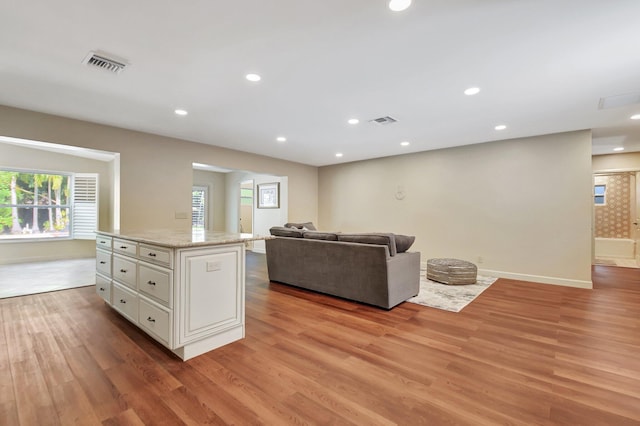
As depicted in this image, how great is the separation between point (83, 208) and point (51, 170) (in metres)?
1.02

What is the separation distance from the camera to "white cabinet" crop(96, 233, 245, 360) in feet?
7.15

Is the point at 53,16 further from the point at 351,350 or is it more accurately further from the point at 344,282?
the point at 344,282

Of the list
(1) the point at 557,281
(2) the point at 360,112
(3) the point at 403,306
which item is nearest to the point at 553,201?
(1) the point at 557,281

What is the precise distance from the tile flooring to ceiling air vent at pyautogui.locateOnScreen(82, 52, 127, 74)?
3.44 m

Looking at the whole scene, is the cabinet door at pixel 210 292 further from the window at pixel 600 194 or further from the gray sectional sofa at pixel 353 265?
the window at pixel 600 194

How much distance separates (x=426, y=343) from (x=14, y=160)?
8.47 meters

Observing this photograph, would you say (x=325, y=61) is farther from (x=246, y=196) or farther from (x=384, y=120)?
(x=246, y=196)

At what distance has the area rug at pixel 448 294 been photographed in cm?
354

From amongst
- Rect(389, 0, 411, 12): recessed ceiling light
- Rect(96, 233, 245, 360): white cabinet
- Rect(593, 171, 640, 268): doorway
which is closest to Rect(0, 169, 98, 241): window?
A: Rect(96, 233, 245, 360): white cabinet

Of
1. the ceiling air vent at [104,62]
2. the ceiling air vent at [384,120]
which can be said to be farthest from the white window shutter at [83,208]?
the ceiling air vent at [384,120]

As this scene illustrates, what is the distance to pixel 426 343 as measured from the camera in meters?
2.50

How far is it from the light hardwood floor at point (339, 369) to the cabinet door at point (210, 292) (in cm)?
22

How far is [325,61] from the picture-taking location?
246 centimetres

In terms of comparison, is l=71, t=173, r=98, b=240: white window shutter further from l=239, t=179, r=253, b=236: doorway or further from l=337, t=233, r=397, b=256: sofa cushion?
l=337, t=233, r=397, b=256: sofa cushion
